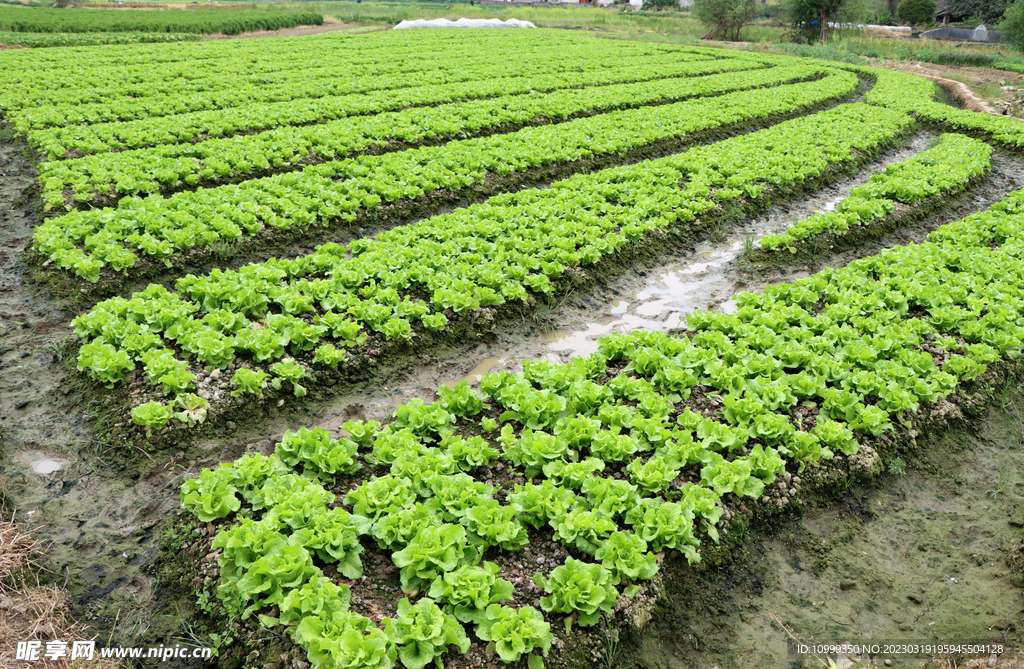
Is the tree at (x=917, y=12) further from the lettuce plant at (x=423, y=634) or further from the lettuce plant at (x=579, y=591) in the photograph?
the lettuce plant at (x=423, y=634)

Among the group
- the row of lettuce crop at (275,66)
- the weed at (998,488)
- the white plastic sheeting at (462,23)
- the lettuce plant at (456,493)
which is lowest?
the weed at (998,488)

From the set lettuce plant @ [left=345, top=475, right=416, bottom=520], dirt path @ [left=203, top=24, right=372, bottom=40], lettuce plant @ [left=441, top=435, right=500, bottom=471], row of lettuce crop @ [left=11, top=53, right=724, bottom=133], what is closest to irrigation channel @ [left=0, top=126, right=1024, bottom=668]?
lettuce plant @ [left=345, top=475, right=416, bottom=520]

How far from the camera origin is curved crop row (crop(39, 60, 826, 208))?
39.0 ft

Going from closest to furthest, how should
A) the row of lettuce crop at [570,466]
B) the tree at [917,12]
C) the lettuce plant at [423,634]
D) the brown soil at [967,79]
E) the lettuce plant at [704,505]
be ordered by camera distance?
the lettuce plant at [423,634] → the row of lettuce crop at [570,466] → the lettuce plant at [704,505] → the brown soil at [967,79] → the tree at [917,12]

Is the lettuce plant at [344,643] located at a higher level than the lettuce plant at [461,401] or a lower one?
lower

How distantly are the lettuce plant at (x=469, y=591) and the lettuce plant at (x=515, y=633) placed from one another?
0.09m

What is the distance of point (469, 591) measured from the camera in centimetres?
423

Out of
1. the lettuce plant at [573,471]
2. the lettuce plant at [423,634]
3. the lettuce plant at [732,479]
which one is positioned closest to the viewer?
the lettuce plant at [423,634]

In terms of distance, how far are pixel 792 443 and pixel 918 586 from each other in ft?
5.20

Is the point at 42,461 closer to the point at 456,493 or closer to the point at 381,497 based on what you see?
the point at 381,497

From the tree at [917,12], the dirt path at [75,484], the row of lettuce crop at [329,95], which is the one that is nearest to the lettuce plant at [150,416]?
the dirt path at [75,484]

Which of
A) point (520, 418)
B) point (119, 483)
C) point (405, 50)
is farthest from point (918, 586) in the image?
point (405, 50)

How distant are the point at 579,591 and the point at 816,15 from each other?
65.0 m

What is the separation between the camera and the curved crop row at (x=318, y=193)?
9.52 metres
